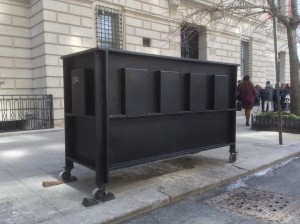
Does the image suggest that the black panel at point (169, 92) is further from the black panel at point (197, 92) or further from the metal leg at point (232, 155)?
the metal leg at point (232, 155)

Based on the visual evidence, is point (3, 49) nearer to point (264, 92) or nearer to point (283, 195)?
point (283, 195)

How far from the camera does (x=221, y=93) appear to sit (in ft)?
19.4

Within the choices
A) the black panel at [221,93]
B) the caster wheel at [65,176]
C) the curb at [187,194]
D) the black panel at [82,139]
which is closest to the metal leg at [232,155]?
the curb at [187,194]

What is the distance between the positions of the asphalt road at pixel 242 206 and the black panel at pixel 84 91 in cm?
161

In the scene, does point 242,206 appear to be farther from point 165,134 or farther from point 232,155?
point 232,155

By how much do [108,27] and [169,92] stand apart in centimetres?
992

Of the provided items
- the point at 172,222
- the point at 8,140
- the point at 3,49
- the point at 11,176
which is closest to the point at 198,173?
the point at 172,222

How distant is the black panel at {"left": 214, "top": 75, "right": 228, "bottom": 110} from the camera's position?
19.0ft

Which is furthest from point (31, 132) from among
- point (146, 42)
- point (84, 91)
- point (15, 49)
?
point (146, 42)

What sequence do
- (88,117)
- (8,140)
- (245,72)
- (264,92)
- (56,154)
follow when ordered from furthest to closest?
1. (245,72)
2. (264,92)
3. (8,140)
4. (56,154)
5. (88,117)

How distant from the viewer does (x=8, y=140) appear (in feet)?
30.1

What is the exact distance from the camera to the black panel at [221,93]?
5.79 metres

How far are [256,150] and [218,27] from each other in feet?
42.6

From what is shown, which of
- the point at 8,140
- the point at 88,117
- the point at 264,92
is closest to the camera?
the point at 88,117
